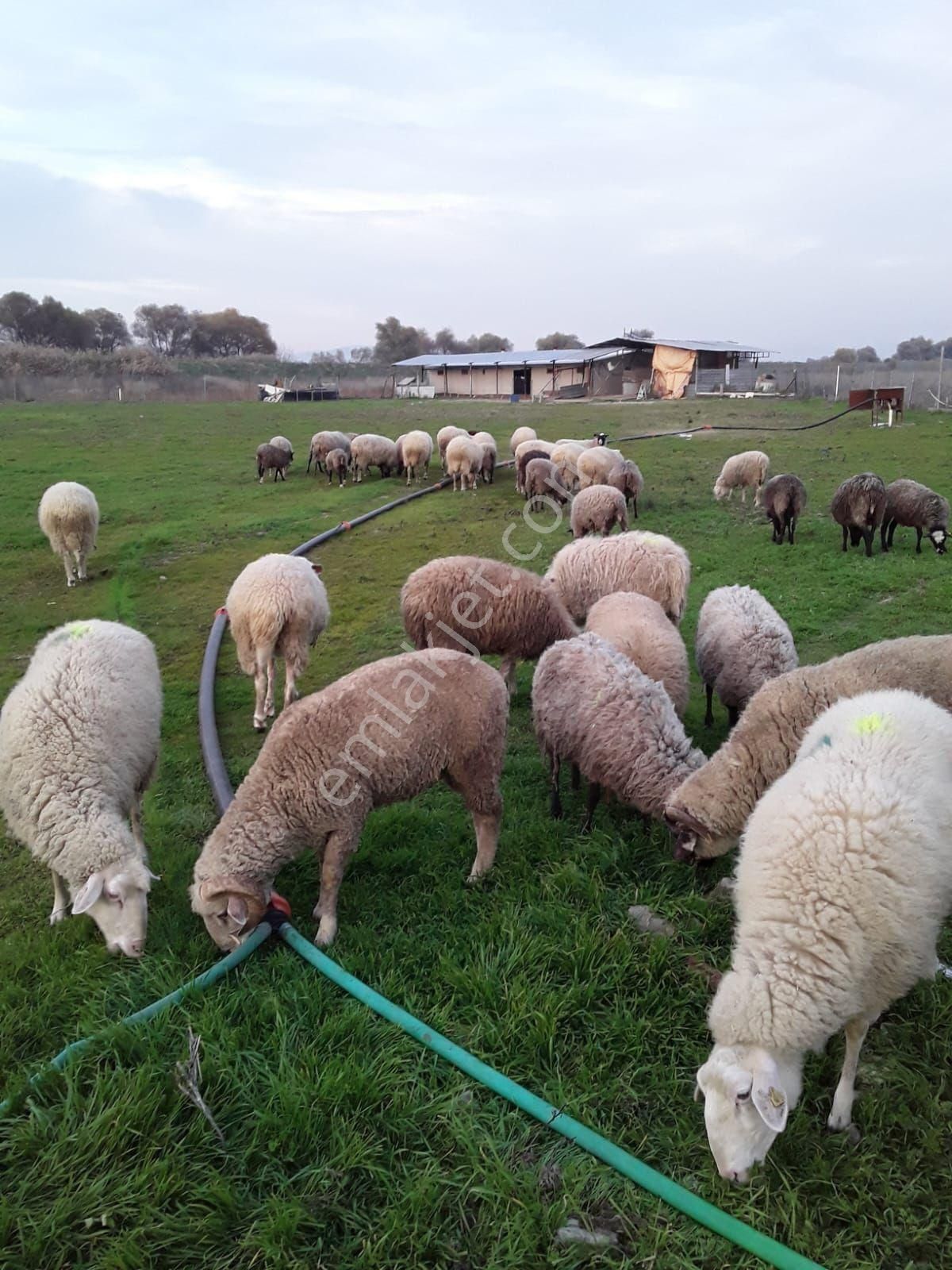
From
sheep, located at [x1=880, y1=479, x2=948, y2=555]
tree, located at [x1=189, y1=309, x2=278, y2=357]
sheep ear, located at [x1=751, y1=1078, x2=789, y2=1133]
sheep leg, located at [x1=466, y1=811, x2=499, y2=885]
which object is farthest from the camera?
tree, located at [x1=189, y1=309, x2=278, y2=357]

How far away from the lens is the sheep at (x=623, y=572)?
721 centimetres

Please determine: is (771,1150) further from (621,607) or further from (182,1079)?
(621,607)

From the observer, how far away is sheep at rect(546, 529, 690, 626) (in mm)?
7211

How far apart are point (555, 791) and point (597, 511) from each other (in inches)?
282

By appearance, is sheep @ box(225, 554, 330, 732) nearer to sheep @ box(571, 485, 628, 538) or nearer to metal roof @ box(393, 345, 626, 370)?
sheep @ box(571, 485, 628, 538)

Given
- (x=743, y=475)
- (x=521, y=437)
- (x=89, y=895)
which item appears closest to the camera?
(x=89, y=895)

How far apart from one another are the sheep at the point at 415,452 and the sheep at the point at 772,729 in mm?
15642

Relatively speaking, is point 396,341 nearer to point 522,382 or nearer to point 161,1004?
point 522,382

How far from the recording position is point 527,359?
46.1 m

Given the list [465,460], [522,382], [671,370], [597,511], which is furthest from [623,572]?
[522,382]

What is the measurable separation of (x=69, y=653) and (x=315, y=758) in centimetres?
194

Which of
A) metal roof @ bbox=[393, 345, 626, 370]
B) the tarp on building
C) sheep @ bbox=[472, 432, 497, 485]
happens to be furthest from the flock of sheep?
metal roof @ bbox=[393, 345, 626, 370]

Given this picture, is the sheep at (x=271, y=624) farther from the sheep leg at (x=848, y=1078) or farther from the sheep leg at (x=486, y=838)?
the sheep leg at (x=848, y=1078)

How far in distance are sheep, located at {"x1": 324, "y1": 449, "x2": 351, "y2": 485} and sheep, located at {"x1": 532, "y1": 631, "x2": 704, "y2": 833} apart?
49.4 ft
